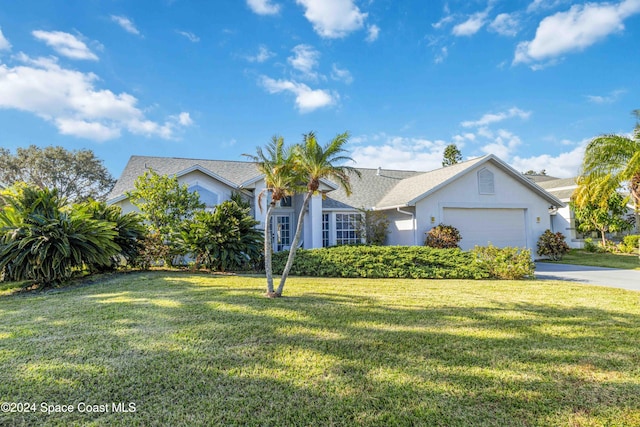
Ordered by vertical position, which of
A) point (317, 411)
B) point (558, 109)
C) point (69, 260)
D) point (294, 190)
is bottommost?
point (317, 411)

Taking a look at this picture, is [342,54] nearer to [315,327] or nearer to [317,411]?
[315,327]

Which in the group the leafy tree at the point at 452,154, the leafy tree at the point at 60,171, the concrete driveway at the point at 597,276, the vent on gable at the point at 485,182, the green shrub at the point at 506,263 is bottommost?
the concrete driveway at the point at 597,276

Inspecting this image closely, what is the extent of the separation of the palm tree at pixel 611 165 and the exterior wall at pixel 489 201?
2.30 meters

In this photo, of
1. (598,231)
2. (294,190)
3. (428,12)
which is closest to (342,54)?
(428,12)

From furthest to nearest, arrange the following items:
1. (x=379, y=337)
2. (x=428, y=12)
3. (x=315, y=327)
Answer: (x=428, y=12), (x=315, y=327), (x=379, y=337)

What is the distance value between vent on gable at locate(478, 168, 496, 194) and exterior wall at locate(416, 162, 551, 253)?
151 millimetres

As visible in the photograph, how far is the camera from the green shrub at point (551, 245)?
55.9ft

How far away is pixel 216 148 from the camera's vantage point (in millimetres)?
23844

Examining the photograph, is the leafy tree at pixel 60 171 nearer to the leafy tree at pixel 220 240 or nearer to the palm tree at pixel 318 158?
the leafy tree at pixel 220 240

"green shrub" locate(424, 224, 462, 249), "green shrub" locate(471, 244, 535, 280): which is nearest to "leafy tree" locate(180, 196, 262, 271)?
"green shrub" locate(424, 224, 462, 249)

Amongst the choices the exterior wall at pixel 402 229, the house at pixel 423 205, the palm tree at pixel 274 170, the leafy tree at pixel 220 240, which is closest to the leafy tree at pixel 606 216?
the house at pixel 423 205

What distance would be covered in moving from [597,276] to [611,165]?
717 centimetres

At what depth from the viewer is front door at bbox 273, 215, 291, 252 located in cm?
1747

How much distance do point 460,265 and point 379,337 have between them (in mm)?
7929
